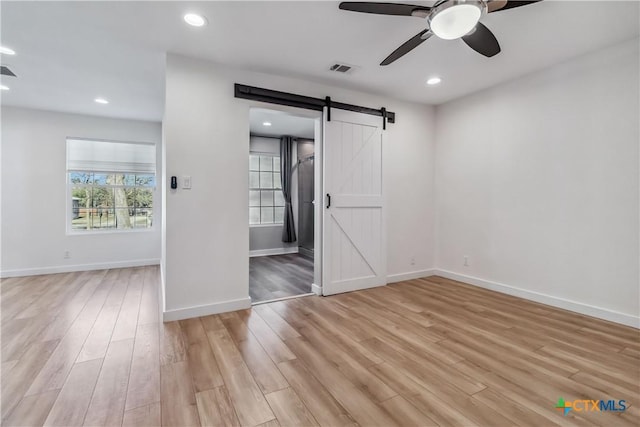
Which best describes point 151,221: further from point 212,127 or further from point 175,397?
point 175,397

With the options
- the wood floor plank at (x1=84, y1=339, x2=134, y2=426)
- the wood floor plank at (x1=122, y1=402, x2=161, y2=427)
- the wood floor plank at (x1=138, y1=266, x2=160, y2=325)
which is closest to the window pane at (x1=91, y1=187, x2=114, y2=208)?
the wood floor plank at (x1=138, y1=266, x2=160, y2=325)

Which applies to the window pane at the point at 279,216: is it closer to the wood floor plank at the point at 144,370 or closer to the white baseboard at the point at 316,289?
the white baseboard at the point at 316,289

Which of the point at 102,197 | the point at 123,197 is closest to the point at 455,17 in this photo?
the point at 123,197

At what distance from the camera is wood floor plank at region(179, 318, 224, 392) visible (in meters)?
1.87

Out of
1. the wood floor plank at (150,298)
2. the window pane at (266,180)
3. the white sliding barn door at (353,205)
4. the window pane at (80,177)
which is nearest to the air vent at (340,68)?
the white sliding barn door at (353,205)

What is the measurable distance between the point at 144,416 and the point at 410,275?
3701 mm

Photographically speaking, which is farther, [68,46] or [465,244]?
→ [465,244]

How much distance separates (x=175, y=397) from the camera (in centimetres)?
172

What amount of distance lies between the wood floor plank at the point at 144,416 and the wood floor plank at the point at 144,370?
0.14 ft

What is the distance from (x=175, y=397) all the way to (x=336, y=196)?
2654mm

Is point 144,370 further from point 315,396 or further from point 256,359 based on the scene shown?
point 315,396

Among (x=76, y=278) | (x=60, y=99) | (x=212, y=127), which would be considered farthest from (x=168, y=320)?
(x=60, y=99)

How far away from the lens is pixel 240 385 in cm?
184

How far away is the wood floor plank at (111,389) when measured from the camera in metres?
1.54
